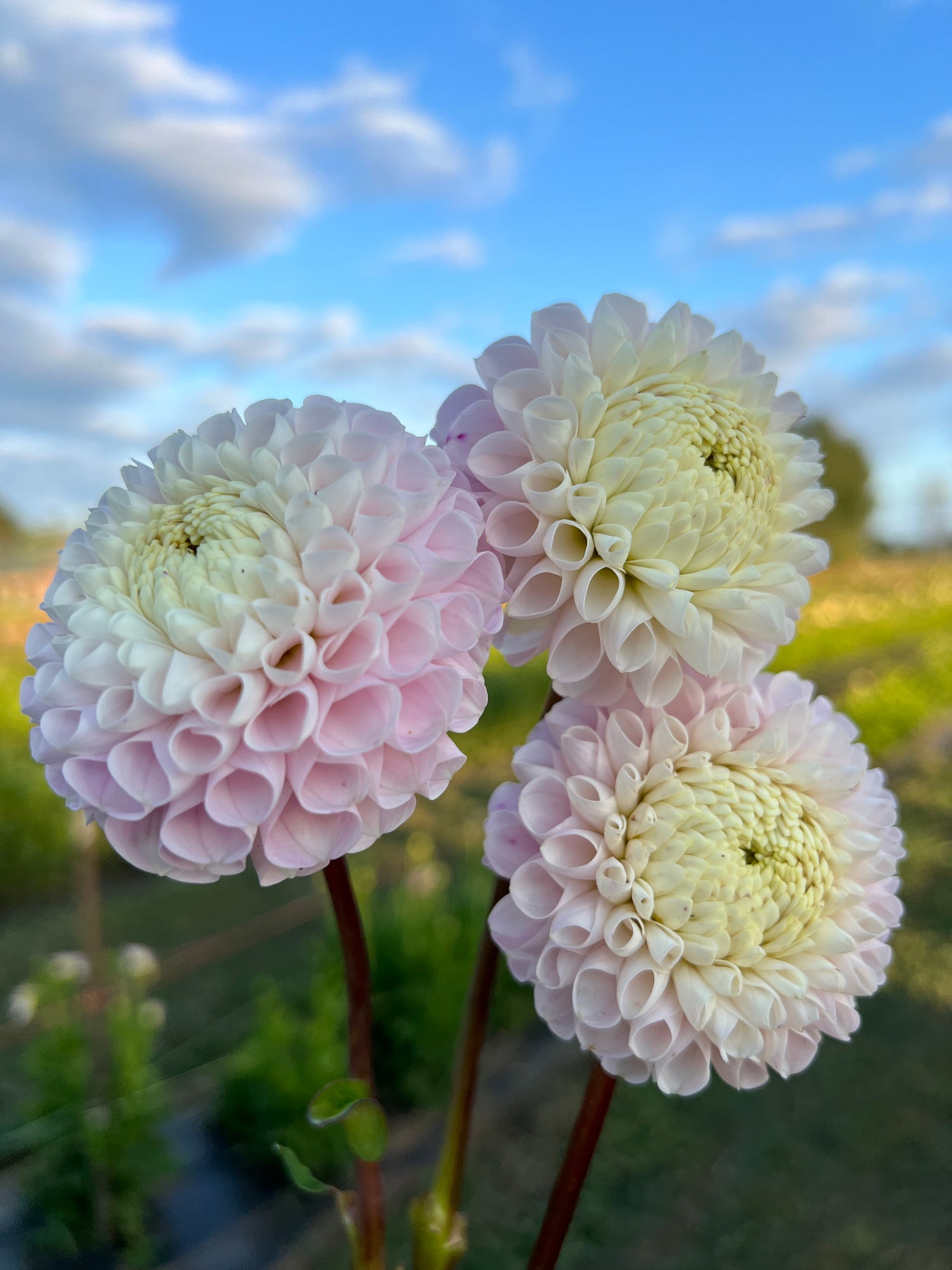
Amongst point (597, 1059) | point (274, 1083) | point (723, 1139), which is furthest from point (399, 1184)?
point (597, 1059)

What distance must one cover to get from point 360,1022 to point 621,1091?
2045 millimetres

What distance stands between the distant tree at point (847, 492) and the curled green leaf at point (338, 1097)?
12.4m

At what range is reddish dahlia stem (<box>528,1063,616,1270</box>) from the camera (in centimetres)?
57

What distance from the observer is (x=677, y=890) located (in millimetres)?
544

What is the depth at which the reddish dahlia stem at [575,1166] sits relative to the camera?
0.57 metres

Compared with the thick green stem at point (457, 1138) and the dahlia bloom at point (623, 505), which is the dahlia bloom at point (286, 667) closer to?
the dahlia bloom at point (623, 505)

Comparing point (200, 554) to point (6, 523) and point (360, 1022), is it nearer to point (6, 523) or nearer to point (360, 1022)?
point (360, 1022)

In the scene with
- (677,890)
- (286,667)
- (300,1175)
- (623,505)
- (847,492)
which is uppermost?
(847,492)

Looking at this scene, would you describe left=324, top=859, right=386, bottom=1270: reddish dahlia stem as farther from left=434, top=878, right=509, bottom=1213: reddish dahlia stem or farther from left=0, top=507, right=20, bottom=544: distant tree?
left=0, top=507, right=20, bottom=544: distant tree

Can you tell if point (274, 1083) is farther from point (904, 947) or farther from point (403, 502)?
point (904, 947)

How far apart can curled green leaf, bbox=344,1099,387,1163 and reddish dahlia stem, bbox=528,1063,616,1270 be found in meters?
0.12

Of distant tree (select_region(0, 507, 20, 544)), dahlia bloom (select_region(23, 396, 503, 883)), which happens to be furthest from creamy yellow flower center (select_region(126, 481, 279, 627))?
distant tree (select_region(0, 507, 20, 544))

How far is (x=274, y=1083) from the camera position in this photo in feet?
6.06

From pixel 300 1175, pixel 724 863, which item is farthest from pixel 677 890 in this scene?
pixel 300 1175
